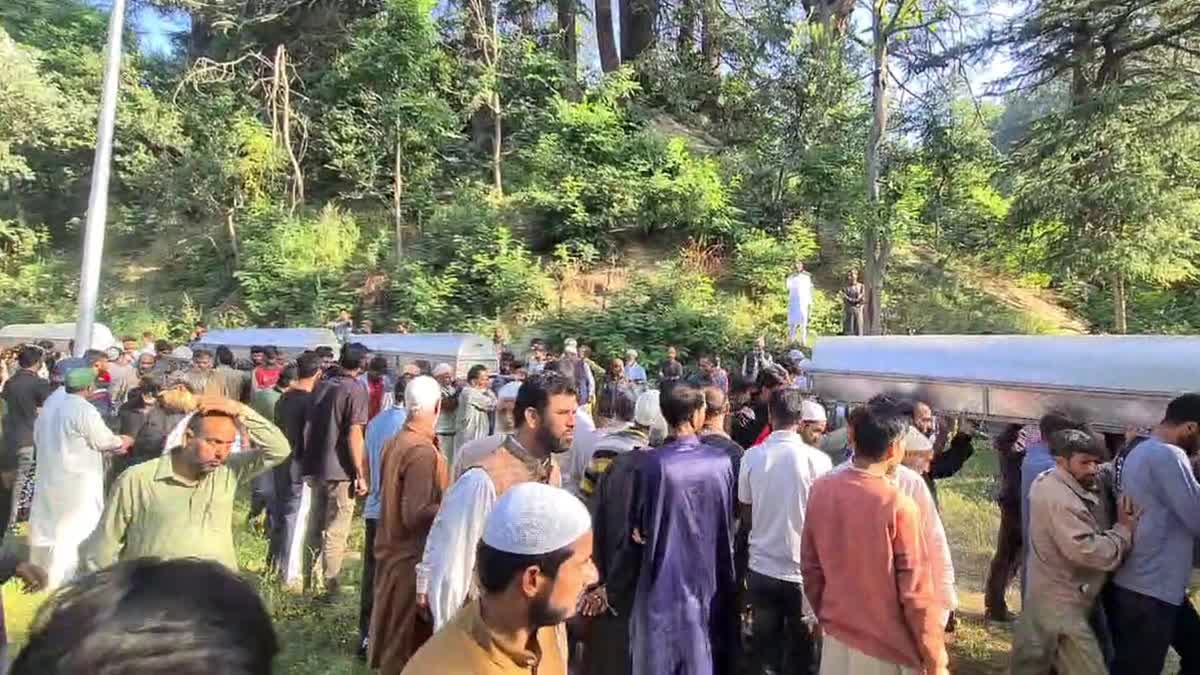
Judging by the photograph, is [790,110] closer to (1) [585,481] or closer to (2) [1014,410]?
(2) [1014,410]

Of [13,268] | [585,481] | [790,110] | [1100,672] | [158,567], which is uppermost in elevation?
[790,110]

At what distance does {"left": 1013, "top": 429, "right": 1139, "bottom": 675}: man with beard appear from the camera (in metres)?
3.72

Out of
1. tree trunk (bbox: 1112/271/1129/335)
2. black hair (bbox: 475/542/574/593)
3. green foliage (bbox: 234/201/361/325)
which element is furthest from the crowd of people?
green foliage (bbox: 234/201/361/325)

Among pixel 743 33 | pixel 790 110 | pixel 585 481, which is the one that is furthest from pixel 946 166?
pixel 585 481

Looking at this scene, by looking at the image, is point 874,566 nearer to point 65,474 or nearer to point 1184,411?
point 1184,411

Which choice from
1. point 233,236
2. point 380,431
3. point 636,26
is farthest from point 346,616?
point 636,26

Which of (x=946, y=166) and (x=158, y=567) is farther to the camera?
(x=946, y=166)

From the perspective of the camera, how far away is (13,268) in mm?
26000

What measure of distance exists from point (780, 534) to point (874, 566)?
43.1 inches

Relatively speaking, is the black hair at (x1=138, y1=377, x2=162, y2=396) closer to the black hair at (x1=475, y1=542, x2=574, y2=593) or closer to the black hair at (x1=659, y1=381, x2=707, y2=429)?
the black hair at (x1=659, y1=381, x2=707, y2=429)

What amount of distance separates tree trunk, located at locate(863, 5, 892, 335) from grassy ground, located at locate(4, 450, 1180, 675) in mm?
8811

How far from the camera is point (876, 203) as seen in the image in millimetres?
17125

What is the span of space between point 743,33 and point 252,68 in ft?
44.3

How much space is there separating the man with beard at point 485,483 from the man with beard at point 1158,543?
2470 mm
